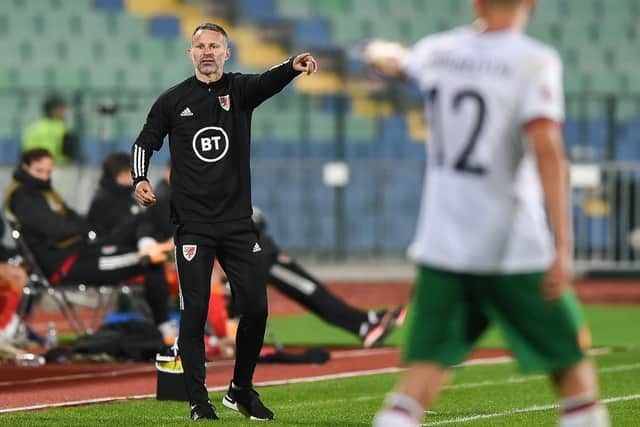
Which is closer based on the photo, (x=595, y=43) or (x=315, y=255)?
(x=315, y=255)

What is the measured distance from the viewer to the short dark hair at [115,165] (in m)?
14.1

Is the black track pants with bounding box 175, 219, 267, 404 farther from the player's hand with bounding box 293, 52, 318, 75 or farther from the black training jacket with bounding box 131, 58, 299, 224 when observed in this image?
the player's hand with bounding box 293, 52, 318, 75

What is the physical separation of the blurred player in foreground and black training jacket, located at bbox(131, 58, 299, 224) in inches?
116

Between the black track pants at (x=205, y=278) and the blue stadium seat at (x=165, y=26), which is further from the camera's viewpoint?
the blue stadium seat at (x=165, y=26)

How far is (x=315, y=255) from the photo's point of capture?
2350cm

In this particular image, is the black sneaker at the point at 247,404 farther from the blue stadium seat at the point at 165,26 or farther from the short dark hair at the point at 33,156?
the blue stadium seat at the point at 165,26

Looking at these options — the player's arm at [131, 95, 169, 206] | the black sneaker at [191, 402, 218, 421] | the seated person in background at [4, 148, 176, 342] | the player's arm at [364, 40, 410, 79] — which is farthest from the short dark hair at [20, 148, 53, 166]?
the player's arm at [364, 40, 410, 79]

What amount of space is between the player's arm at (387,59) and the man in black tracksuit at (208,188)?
8.86 ft

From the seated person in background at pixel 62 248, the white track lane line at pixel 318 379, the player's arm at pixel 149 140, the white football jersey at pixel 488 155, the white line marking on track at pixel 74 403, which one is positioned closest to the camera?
the white football jersey at pixel 488 155

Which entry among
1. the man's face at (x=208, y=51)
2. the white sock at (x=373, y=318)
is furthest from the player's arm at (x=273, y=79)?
the white sock at (x=373, y=318)

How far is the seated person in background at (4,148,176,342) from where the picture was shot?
509 inches

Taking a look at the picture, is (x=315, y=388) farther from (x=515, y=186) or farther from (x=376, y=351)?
(x=515, y=186)

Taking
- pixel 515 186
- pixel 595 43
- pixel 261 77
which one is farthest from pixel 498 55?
pixel 595 43

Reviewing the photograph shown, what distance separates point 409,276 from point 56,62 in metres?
6.40
